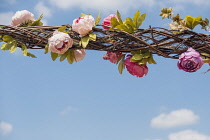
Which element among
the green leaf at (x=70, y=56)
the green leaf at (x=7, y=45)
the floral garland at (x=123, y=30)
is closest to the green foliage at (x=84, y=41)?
the floral garland at (x=123, y=30)

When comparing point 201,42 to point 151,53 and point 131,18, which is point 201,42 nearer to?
point 151,53

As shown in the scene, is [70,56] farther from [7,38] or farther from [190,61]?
[190,61]

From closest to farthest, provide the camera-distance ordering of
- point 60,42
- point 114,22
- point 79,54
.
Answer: point 60,42, point 114,22, point 79,54

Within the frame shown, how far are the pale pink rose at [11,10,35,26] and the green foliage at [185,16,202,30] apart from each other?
99 centimetres

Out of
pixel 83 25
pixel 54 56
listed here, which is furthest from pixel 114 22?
pixel 54 56

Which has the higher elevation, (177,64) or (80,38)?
(80,38)

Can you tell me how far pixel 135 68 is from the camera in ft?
7.02

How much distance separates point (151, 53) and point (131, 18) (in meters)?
0.25

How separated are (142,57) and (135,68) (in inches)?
3.8

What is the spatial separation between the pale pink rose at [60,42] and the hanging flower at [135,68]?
39 cm

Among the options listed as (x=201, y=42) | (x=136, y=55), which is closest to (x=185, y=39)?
(x=201, y=42)

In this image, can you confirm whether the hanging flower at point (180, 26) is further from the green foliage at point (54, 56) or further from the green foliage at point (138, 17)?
the green foliage at point (54, 56)

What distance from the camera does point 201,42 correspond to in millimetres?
2051

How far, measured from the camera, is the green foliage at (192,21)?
2.00 metres
